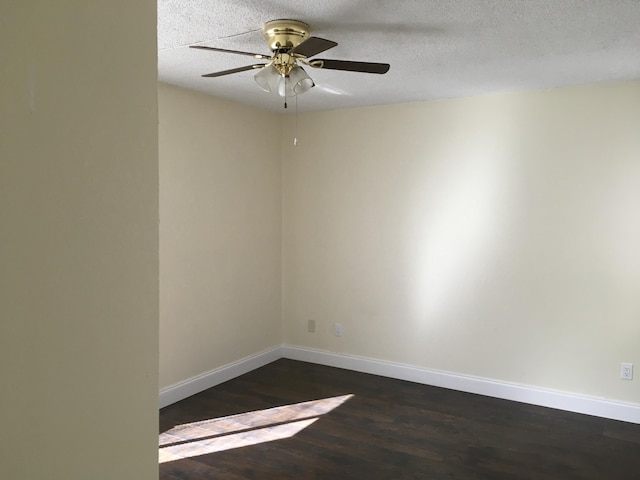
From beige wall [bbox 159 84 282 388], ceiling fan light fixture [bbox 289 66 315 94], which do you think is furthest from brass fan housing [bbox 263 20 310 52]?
beige wall [bbox 159 84 282 388]

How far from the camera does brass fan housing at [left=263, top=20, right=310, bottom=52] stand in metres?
2.38

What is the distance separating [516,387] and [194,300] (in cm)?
267

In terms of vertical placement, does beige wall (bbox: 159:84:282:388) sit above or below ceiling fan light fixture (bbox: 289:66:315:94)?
below

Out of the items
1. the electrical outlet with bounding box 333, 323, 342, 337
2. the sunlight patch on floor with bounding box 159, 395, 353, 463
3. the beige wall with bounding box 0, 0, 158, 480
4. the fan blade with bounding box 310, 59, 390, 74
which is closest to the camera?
the beige wall with bounding box 0, 0, 158, 480

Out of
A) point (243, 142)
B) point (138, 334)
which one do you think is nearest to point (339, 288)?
point (243, 142)

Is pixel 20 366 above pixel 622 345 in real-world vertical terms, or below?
above

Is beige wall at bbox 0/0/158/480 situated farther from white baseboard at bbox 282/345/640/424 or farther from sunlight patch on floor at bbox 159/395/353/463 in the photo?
white baseboard at bbox 282/345/640/424

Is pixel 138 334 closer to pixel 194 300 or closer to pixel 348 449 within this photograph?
pixel 348 449

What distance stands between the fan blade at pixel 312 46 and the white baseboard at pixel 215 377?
2.73 meters

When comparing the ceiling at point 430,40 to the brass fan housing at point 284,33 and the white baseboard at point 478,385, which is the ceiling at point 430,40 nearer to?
the brass fan housing at point 284,33

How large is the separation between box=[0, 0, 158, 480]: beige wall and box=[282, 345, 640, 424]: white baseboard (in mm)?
3669

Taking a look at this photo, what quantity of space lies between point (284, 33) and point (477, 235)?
2.40 m

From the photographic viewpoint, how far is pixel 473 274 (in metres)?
4.09

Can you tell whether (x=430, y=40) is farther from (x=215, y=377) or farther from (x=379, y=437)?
(x=215, y=377)
